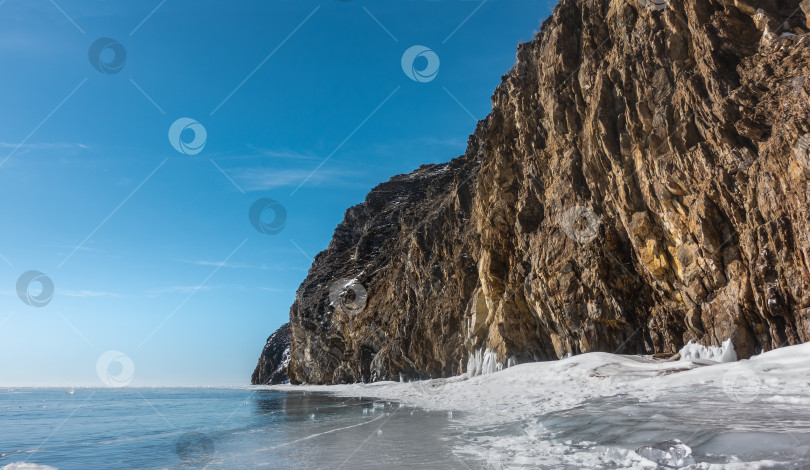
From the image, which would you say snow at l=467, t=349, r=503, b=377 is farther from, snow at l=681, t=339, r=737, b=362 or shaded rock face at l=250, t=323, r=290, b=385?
shaded rock face at l=250, t=323, r=290, b=385

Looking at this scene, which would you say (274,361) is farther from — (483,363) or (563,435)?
(563,435)

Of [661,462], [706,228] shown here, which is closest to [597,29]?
[706,228]

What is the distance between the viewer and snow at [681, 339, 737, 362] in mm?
14922

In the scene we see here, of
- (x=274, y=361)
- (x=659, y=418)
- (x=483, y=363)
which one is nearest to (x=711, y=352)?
(x=659, y=418)

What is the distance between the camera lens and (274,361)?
403ft

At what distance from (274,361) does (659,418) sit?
125 metres

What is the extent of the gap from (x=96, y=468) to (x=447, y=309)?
1377 inches

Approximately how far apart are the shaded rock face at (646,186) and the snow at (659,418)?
2.80 meters

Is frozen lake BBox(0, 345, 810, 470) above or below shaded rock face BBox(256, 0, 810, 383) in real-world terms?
below

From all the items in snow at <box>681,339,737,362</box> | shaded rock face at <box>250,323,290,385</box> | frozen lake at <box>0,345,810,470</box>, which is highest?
shaded rock face at <box>250,323,290,385</box>

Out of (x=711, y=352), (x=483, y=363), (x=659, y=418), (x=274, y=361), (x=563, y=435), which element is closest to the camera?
(x=659, y=418)

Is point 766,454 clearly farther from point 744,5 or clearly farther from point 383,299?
point 383,299

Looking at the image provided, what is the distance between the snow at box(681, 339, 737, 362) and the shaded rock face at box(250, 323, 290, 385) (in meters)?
105

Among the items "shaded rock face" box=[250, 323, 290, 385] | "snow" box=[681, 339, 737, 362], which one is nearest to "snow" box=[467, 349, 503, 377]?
"snow" box=[681, 339, 737, 362]
